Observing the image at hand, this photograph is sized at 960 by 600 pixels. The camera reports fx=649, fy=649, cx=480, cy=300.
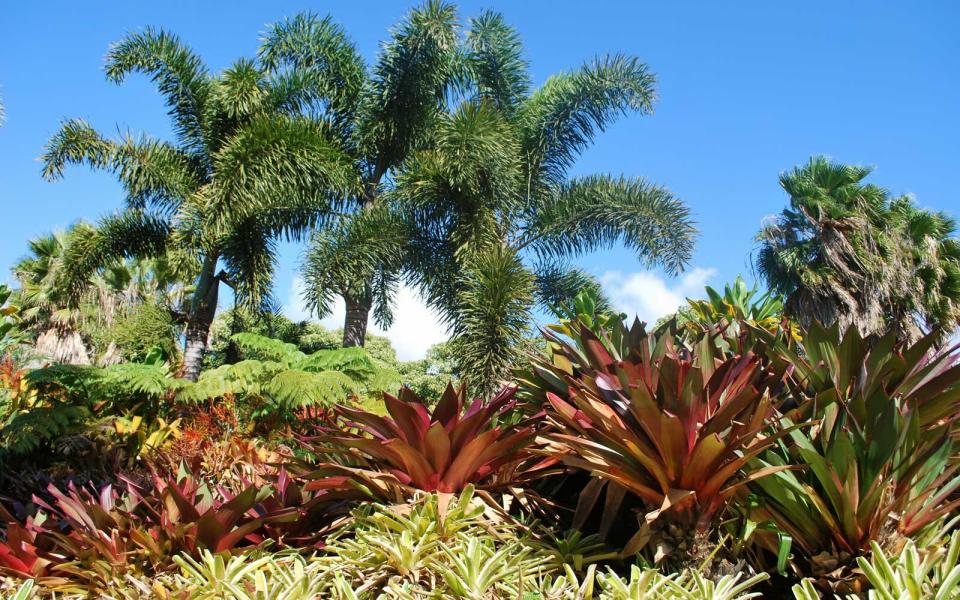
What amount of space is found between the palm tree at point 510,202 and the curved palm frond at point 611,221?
0.07 feet

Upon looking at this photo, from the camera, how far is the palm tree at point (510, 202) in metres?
11.5

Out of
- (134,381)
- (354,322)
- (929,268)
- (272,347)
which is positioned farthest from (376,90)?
(929,268)

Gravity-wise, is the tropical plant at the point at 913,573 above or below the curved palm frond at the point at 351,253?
below

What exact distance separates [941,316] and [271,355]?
17.2 m

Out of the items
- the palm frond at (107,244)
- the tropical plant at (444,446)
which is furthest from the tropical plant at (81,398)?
the tropical plant at (444,446)

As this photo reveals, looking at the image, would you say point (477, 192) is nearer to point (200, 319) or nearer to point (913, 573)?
point (200, 319)

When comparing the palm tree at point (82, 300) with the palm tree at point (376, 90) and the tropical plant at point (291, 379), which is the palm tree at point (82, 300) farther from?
the tropical plant at point (291, 379)

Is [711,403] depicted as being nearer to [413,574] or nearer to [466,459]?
[466,459]

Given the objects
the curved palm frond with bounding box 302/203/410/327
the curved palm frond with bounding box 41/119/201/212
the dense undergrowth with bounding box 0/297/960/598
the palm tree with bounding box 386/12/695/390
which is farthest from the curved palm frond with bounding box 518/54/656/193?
the dense undergrowth with bounding box 0/297/960/598

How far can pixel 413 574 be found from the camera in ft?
7.97

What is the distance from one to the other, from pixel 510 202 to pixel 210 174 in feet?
21.8

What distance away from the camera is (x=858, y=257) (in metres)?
16.9

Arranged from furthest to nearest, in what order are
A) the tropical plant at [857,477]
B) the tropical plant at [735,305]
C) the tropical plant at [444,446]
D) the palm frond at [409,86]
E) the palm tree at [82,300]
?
the palm tree at [82,300], the palm frond at [409,86], the tropical plant at [735,305], the tropical plant at [444,446], the tropical plant at [857,477]

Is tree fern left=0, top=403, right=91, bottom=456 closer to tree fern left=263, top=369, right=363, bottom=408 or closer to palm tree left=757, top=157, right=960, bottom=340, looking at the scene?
tree fern left=263, top=369, right=363, bottom=408
